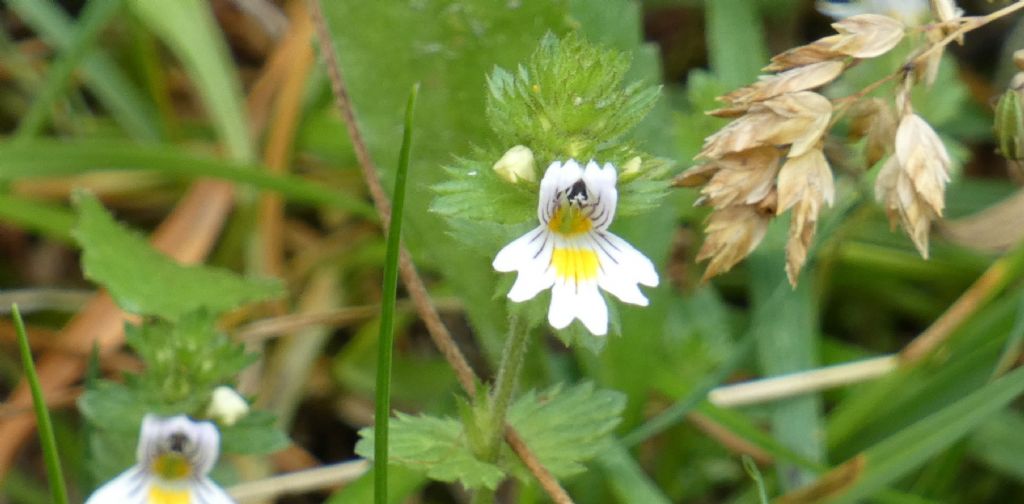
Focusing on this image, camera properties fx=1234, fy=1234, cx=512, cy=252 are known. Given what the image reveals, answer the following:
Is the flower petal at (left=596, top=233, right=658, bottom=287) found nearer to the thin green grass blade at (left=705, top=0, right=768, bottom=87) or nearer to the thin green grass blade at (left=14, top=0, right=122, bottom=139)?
the thin green grass blade at (left=705, top=0, right=768, bottom=87)

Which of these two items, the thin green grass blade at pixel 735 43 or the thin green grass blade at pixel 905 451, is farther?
the thin green grass blade at pixel 735 43

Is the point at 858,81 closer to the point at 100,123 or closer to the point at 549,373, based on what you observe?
the point at 549,373

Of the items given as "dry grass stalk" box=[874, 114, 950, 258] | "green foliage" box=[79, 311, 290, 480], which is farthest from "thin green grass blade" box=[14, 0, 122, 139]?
"dry grass stalk" box=[874, 114, 950, 258]

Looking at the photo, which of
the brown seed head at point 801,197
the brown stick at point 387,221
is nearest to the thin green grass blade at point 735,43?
the brown stick at point 387,221

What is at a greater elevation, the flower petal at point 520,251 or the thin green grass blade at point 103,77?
the thin green grass blade at point 103,77

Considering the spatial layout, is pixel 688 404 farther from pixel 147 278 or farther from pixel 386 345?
pixel 147 278

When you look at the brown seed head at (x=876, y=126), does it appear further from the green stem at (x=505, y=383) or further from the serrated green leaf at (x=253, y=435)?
the serrated green leaf at (x=253, y=435)
